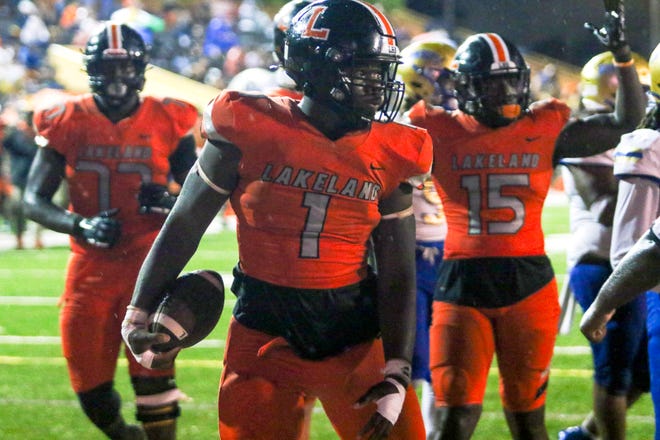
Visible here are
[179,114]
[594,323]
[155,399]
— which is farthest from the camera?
[179,114]

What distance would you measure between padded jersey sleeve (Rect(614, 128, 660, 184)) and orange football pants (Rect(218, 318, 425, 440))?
44.7 inches

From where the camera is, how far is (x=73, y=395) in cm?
722

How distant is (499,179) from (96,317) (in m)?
1.80

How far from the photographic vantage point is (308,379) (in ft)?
11.1

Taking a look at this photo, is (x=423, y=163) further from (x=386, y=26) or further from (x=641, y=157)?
(x=641, y=157)

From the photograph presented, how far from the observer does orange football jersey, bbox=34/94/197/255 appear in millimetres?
5387

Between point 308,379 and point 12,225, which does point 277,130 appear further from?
point 12,225

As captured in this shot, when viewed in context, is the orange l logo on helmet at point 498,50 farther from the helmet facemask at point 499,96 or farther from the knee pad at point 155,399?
the knee pad at point 155,399

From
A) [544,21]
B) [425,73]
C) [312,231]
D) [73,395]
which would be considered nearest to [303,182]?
[312,231]

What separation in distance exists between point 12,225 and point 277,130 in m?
13.2

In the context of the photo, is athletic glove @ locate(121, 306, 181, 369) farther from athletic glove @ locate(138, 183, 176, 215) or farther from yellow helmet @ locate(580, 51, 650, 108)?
yellow helmet @ locate(580, 51, 650, 108)

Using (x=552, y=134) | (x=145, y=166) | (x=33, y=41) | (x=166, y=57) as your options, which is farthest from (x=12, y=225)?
(x=552, y=134)

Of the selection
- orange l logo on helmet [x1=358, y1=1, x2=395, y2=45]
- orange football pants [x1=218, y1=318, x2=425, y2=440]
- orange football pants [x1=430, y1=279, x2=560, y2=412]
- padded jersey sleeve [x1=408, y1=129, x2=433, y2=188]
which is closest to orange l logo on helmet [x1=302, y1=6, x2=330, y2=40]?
orange l logo on helmet [x1=358, y1=1, x2=395, y2=45]

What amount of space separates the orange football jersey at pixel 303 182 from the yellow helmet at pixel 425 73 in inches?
104
